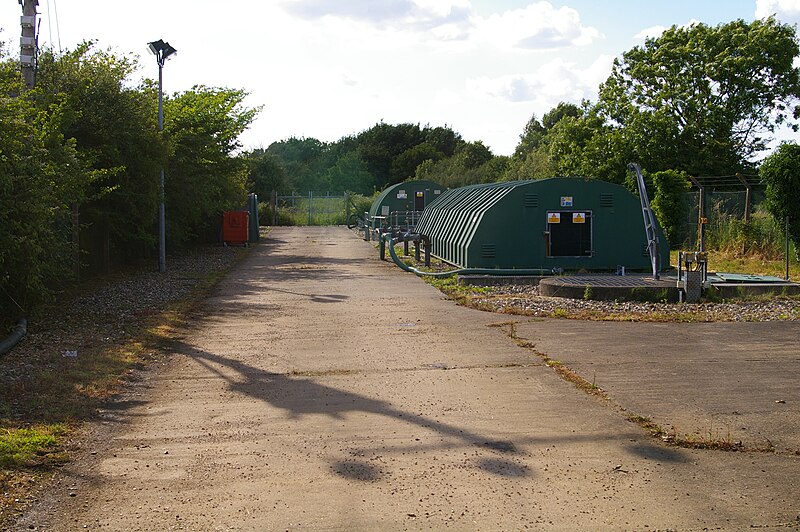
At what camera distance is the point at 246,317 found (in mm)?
14078

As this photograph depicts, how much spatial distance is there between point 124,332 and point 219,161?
1760 centimetres

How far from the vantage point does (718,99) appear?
37.4 metres

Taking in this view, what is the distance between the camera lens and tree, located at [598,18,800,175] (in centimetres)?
3647

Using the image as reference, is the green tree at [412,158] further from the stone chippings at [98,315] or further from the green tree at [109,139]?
the green tree at [109,139]

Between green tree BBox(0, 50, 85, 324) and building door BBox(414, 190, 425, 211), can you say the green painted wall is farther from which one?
green tree BBox(0, 50, 85, 324)

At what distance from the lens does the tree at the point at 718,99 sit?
36.5m

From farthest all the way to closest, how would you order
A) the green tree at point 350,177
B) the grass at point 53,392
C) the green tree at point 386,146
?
the green tree at point 386,146, the green tree at point 350,177, the grass at point 53,392

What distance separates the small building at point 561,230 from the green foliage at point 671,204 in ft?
24.8

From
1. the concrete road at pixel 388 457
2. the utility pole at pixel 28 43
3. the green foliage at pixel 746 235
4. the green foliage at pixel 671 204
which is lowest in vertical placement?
the concrete road at pixel 388 457

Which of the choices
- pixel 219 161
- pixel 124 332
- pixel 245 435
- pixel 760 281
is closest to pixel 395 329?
pixel 124 332

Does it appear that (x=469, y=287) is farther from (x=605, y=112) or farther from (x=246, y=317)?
(x=605, y=112)

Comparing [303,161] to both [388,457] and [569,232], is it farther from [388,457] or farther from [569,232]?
[388,457]

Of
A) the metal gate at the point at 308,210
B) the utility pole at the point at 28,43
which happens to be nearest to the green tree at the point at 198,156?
the utility pole at the point at 28,43

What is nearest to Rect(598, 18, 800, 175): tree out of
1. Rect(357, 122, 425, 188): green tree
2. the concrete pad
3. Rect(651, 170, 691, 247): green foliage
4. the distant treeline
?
the distant treeline
